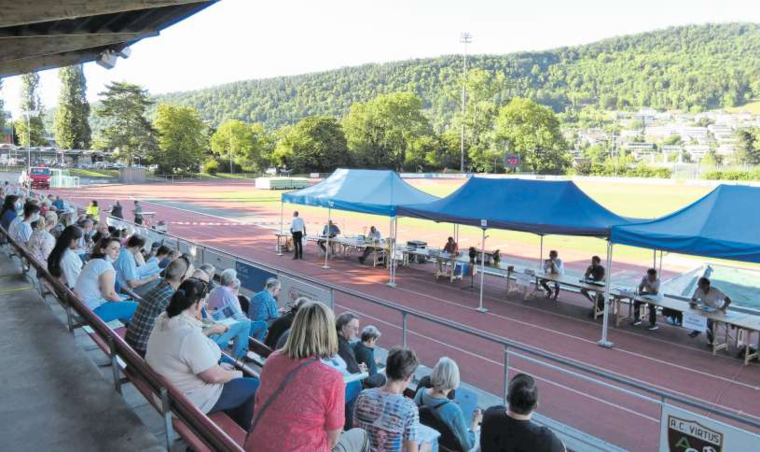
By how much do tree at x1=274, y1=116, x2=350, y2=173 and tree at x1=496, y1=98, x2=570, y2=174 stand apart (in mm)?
31135

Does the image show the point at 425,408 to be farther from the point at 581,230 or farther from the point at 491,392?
the point at 581,230

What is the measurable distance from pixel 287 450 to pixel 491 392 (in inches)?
238

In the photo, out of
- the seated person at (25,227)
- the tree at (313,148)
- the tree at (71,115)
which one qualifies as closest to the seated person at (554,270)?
the seated person at (25,227)

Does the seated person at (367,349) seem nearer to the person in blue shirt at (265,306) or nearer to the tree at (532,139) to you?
the person in blue shirt at (265,306)

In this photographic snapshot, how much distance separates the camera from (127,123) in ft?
262

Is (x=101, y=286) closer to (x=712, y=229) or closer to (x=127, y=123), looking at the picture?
(x=712, y=229)

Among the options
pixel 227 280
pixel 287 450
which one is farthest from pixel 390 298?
pixel 287 450

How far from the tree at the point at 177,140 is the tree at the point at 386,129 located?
1190 inches

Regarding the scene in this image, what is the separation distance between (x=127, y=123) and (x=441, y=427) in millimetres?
86981

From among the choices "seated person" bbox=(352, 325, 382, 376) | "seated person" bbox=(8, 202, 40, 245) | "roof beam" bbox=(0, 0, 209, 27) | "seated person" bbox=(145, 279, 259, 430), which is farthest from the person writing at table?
"seated person" bbox=(8, 202, 40, 245)

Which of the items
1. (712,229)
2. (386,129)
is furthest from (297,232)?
(386,129)

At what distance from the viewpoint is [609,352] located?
1015 cm

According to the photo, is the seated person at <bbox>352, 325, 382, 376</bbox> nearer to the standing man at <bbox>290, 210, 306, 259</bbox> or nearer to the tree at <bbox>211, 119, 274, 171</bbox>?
the standing man at <bbox>290, 210, 306, 259</bbox>

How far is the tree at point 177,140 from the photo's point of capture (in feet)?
263
